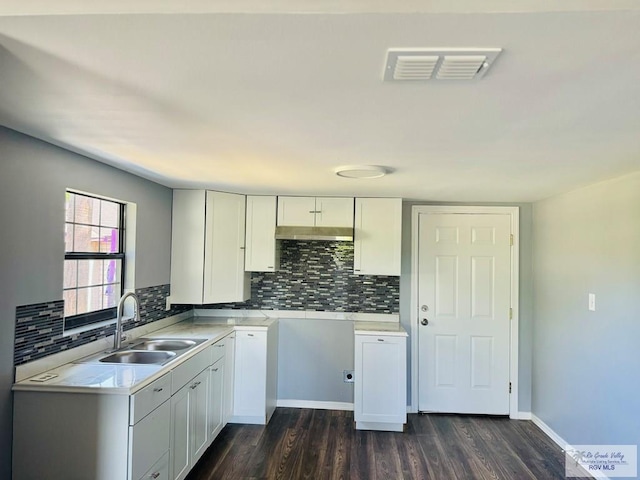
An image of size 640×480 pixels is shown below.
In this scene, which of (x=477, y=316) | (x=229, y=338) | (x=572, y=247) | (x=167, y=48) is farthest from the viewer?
(x=477, y=316)

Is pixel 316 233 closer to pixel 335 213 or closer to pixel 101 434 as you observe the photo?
pixel 335 213

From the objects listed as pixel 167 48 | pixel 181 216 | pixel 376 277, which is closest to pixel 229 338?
pixel 181 216

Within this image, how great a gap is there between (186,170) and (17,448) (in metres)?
1.81

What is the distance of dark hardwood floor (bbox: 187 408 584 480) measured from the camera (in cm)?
284

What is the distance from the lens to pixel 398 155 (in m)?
2.17

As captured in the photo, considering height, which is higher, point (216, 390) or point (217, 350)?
point (217, 350)

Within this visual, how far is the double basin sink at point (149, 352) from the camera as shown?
99.8 inches

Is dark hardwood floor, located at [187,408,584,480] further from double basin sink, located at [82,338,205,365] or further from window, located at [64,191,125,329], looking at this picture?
window, located at [64,191,125,329]

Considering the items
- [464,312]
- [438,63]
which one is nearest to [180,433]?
[438,63]

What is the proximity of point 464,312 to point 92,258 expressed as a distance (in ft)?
10.9

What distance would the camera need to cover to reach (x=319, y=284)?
405 centimetres

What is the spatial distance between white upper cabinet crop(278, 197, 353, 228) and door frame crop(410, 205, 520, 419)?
2.40 feet

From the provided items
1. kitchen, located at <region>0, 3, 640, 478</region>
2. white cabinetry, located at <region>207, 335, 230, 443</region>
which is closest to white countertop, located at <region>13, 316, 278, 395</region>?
kitchen, located at <region>0, 3, 640, 478</region>

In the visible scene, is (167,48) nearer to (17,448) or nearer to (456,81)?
(456,81)
